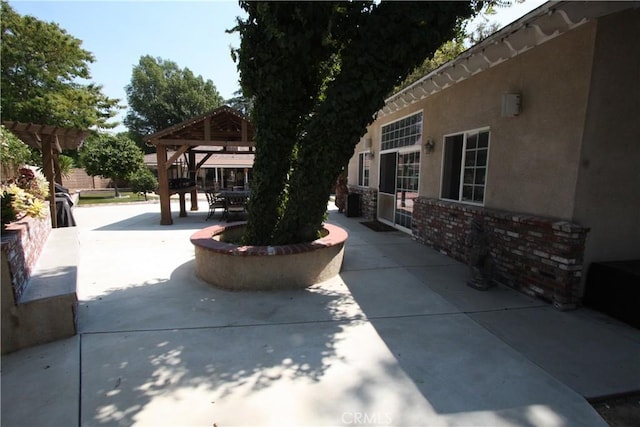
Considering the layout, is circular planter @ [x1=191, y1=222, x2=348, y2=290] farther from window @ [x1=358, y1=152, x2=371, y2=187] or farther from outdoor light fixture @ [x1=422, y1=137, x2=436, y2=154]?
window @ [x1=358, y1=152, x2=371, y2=187]

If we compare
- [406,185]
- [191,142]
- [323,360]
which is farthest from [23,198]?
[406,185]

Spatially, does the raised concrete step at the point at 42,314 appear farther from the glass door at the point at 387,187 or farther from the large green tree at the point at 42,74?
the large green tree at the point at 42,74

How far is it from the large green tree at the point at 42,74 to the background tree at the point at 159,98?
1520cm

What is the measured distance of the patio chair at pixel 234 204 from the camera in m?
10.4

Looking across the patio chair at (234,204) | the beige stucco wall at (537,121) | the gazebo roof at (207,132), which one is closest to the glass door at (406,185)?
the beige stucco wall at (537,121)

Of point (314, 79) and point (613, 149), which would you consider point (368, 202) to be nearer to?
point (314, 79)

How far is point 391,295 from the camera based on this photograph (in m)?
4.32

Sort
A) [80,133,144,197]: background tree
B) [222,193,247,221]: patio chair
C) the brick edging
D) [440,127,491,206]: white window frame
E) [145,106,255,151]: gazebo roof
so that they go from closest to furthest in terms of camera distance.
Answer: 1. the brick edging
2. [440,127,491,206]: white window frame
3. [145,106,255,151]: gazebo roof
4. [222,193,247,221]: patio chair
5. [80,133,144,197]: background tree

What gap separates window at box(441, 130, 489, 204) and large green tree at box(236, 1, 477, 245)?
2.11 metres

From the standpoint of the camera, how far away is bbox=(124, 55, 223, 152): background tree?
120 feet

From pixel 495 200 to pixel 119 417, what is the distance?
17.6 feet

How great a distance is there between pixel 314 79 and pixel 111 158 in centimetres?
1954

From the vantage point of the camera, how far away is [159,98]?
119 feet

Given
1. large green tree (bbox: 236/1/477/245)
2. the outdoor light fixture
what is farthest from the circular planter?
the outdoor light fixture
